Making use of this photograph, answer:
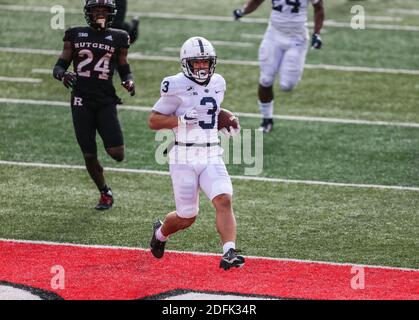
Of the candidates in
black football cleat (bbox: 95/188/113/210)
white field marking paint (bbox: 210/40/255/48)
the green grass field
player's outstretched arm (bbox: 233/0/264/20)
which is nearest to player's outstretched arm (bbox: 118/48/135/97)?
black football cleat (bbox: 95/188/113/210)

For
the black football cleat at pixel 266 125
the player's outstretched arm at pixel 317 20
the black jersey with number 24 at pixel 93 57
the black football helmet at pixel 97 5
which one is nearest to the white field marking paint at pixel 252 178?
the black jersey with number 24 at pixel 93 57

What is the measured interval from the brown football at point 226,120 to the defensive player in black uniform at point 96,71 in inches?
63.5

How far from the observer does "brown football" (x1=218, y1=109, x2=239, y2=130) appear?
24.1ft

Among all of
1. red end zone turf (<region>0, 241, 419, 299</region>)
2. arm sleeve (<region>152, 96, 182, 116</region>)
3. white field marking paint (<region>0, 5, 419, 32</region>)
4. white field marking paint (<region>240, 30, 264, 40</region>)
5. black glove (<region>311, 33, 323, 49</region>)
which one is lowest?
red end zone turf (<region>0, 241, 419, 299</region>)

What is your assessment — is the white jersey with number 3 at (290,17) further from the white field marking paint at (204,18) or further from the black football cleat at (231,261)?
the white field marking paint at (204,18)

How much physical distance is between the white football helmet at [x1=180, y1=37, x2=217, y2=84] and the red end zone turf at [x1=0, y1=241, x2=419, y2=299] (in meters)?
1.39

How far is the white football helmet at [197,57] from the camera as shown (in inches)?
285

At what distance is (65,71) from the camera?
8680mm

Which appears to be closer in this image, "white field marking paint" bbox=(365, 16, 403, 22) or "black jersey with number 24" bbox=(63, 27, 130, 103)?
"black jersey with number 24" bbox=(63, 27, 130, 103)

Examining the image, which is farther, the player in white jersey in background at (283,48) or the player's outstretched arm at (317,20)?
the player's outstretched arm at (317,20)

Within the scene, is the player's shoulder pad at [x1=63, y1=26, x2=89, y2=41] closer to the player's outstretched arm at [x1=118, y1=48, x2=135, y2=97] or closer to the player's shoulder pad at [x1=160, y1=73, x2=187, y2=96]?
the player's outstretched arm at [x1=118, y1=48, x2=135, y2=97]

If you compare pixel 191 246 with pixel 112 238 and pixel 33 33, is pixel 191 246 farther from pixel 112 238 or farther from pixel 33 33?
pixel 33 33

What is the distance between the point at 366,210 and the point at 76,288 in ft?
10.4

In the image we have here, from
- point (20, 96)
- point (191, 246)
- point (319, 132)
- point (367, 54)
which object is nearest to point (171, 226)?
point (191, 246)
